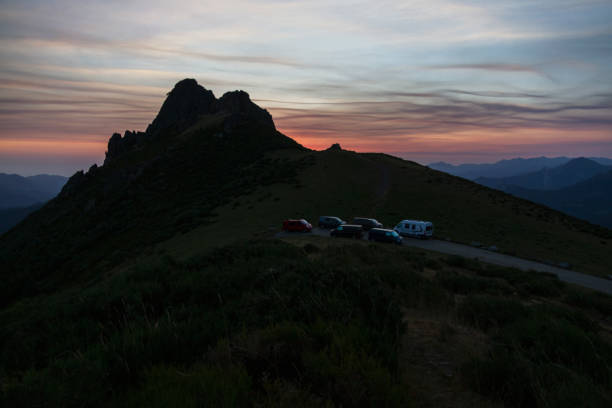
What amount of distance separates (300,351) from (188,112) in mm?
122746

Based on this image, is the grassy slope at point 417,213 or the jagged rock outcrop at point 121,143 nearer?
the grassy slope at point 417,213

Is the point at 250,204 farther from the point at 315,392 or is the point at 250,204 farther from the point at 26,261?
the point at 315,392

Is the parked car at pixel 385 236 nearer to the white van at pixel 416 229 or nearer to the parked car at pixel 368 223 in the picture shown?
the white van at pixel 416 229

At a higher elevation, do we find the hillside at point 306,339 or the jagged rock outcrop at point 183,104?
the jagged rock outcrop at point 183,104

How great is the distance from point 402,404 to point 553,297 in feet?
40.2

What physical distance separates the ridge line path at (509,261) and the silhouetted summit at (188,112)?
2920 inches

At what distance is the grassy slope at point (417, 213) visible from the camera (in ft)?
90.0

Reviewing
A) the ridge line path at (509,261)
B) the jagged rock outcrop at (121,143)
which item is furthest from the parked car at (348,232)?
the jagged rock outcrop at (121,143)

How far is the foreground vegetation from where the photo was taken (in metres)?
3.03

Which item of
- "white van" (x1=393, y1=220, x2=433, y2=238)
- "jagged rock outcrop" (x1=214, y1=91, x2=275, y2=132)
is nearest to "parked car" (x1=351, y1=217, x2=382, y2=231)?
"white van" (x1=393, y1=220, x2=433, y2=238)

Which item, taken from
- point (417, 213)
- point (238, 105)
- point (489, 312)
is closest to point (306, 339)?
point (489, 312)

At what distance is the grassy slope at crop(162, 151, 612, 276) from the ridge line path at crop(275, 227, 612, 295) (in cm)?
251

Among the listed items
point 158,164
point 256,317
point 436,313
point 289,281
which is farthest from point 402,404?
point 158,164

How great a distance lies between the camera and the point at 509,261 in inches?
867
